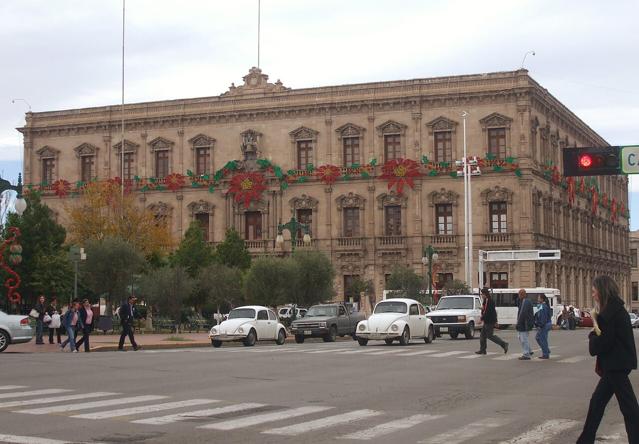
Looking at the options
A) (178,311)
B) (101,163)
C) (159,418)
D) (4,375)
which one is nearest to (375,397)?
(159,418)

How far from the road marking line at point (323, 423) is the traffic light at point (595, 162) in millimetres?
12378

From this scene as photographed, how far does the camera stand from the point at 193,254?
63.8 meters

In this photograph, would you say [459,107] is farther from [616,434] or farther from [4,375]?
[616,434]

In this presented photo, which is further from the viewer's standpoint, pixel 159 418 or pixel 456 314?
pixel 456 314

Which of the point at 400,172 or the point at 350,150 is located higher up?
the point at 350,150

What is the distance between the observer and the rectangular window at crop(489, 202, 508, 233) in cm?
6819

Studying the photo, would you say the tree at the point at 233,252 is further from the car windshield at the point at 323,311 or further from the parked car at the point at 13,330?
the parked car at the point at 13,330

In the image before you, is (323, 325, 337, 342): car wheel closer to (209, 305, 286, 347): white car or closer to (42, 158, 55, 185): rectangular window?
(209, 305, 286, 347): white car

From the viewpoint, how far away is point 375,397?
1580 centimetres

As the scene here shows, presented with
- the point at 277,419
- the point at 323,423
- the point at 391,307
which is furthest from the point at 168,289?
the point at 323,423

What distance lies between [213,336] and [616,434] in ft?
77.8

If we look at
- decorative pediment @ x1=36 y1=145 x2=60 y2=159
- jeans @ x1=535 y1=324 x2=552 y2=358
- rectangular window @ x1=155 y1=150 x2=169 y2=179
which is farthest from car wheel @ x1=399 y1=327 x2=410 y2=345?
decorative pediment @ x1=36 y1=145 x2=60 y2=159

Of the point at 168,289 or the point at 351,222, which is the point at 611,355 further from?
the point at 351,222

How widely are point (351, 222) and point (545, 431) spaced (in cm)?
5977
